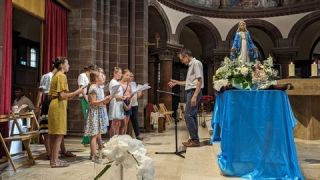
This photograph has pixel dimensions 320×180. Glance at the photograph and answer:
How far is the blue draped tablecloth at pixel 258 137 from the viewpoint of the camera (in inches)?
144

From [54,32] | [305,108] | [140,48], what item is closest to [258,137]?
[305,108]

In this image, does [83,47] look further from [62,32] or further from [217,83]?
[217,83]

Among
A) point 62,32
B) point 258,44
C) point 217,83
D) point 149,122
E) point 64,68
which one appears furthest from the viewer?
point 258,44

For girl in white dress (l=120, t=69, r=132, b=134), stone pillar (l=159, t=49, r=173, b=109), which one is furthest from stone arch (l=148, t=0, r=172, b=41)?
girl in white dress (l=120, t=69, r=132, b=134)

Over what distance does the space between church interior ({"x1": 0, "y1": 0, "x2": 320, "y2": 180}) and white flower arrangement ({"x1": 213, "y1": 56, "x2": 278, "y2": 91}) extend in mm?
298

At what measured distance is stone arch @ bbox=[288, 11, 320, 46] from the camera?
17281mm

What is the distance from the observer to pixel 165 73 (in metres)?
16.0

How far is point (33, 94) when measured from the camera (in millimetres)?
13695

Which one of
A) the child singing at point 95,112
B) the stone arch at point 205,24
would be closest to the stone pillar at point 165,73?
the stone arch at point 205,24

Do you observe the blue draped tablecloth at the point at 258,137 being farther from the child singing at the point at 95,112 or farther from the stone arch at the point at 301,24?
the stone arch at the point at 301,24

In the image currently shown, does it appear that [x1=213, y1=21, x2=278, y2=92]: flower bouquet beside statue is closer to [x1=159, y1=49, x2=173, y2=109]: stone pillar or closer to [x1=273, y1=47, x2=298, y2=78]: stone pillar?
[x1=159, y1=49, x2=173, y2=109]: stone pillar

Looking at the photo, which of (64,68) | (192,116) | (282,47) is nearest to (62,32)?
(64,68)

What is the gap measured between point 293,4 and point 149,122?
11.4m

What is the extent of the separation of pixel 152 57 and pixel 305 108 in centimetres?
1172
